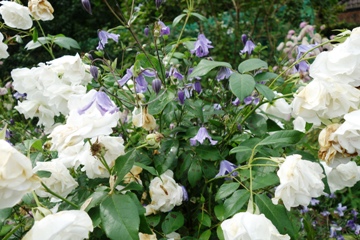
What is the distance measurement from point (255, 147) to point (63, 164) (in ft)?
1.22

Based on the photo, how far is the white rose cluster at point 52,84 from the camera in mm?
1128

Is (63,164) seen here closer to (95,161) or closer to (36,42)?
(95,161)

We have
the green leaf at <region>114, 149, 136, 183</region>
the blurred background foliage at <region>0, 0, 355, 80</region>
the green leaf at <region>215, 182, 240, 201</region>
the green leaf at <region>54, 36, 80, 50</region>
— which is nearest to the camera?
the green leaf at <region>114, 149, 136, 183</region>

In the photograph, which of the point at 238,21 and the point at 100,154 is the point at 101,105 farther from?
the point at 238,21

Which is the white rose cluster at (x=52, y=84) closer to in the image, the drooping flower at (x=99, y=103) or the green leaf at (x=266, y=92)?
the drooping flower at (x=99, y=103)

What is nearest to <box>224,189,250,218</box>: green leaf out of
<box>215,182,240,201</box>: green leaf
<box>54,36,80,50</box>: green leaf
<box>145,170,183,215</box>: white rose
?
<box>215,182,240,201</box>: green leaf

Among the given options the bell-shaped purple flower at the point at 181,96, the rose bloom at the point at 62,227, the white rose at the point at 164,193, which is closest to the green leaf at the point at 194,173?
the white rose at the point at 164,193

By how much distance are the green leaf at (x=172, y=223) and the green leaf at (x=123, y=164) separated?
251mm

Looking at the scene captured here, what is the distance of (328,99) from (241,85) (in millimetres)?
223

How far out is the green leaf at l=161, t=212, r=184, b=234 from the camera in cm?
107

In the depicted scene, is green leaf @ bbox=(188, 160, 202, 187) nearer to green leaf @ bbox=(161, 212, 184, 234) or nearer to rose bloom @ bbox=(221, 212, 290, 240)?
green leaf @ bbox=(161, 212, 184, 234)

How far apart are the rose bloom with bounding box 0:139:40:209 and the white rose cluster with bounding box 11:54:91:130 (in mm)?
419

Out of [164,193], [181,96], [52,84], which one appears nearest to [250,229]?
[164,193]

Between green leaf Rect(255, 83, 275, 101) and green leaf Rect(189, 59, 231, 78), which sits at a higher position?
green leaf Rect(189, 59, 231, 78)
